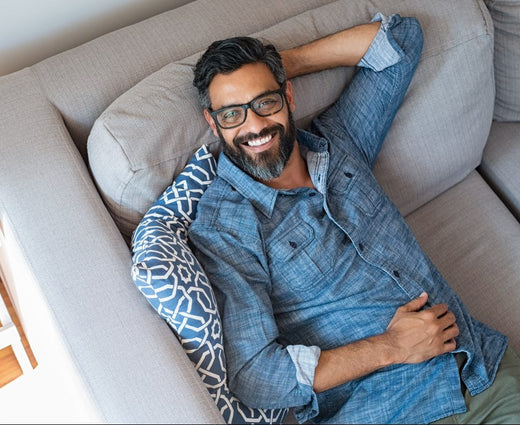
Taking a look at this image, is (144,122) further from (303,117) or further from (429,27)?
(429,27)

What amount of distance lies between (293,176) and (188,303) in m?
0.56

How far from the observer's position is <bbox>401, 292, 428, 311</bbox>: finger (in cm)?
161

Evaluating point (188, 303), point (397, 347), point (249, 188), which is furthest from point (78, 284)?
point (397, 347)

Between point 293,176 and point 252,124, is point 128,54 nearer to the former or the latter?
point 252,124

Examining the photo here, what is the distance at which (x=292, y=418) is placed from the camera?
5.28ft

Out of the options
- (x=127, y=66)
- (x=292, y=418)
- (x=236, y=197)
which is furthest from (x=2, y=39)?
(x=292, y=418)

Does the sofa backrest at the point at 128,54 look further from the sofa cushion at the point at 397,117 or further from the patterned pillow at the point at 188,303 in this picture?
the patterned pillow at the point at 188,303

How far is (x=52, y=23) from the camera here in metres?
1.79

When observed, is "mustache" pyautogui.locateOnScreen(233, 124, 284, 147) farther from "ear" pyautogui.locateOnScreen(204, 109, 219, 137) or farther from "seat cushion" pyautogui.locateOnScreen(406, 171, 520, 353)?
"seat cushion" pyautogui.locateOnScreen(406, 171, 520, 353)

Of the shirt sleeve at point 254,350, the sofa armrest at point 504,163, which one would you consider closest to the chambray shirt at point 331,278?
the shirt sleeve at point 254,350

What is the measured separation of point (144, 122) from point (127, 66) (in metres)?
0.22

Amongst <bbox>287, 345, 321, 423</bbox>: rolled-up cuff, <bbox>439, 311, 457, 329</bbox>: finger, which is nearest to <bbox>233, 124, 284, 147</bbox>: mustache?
<bbox>287, 345, 321, 423</bbox>: rolled-up cuff

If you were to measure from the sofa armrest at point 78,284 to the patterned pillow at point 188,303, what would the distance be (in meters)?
0.04

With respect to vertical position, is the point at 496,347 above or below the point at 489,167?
below
